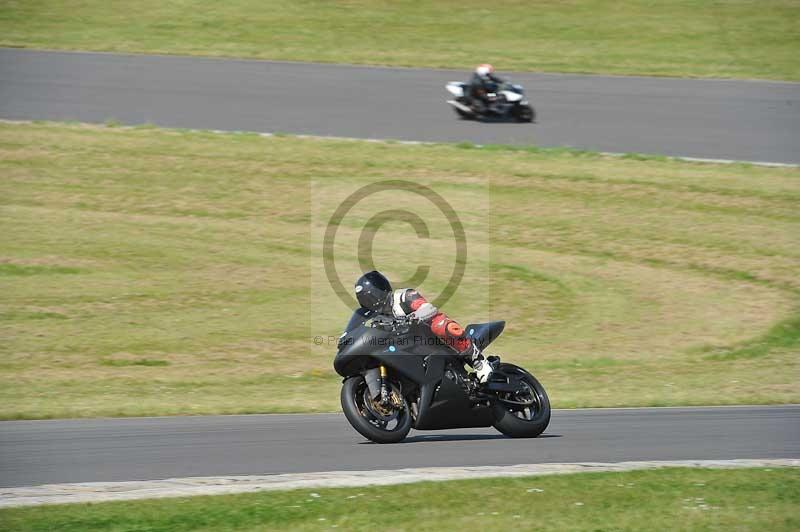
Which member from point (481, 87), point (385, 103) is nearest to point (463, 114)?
point (481, 87)

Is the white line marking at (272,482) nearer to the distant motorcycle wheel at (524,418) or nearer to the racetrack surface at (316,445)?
the racetrack surface at (316,445)

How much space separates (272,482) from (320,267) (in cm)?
1135

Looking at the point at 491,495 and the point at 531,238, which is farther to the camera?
the point at 531,238

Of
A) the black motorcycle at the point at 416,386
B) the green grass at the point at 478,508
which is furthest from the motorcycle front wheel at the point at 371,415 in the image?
the green grass at the point at 478,508

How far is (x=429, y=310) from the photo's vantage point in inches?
420

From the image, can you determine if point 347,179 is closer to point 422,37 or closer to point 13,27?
point 422,37

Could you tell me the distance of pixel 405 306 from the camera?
10.6 metres

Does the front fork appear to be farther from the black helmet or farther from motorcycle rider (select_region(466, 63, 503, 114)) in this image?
motorcycle rider (select_region(466, 63, 503, 114))

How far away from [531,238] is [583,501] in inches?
528

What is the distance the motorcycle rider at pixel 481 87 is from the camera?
27.3 meters

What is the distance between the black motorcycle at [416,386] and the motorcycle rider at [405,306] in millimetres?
77

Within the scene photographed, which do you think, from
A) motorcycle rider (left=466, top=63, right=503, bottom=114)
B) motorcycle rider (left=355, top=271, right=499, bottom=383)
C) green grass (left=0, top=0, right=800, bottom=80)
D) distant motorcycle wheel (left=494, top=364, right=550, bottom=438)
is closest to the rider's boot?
motorcycle rider (left=355, top=271, right=499, bottom=383)

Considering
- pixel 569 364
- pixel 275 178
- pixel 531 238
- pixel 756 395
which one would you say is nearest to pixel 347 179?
pixel 275 178

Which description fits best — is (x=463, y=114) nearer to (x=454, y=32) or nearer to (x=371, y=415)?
(x=454, y=32)
